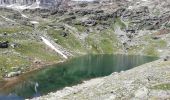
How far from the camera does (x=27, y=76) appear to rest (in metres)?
147

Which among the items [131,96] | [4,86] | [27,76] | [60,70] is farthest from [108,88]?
[60,70]

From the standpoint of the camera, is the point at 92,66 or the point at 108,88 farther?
the point at 92,66

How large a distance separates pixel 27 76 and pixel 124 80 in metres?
74.5

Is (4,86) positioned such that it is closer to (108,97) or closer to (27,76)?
(27,76)

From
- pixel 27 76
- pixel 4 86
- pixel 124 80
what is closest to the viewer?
pixel 124 80

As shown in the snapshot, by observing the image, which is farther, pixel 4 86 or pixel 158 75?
pixel 4 86

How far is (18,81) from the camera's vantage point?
137 m

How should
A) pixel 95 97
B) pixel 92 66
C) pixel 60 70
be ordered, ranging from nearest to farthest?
pixel 95 97 → pixel 60 70 → pixel 92 66

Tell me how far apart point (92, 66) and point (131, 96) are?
11722 cm

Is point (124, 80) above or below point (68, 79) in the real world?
above

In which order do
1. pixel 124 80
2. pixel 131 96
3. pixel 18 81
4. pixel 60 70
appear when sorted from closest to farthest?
pixel 131 96
pixel 124 80
pixel 18 81
pixel 60 70

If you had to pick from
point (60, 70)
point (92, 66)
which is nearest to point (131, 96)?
point (60, 70)

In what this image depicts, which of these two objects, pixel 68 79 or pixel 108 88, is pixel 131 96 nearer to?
pixel 108 88

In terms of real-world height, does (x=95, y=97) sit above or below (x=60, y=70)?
above
